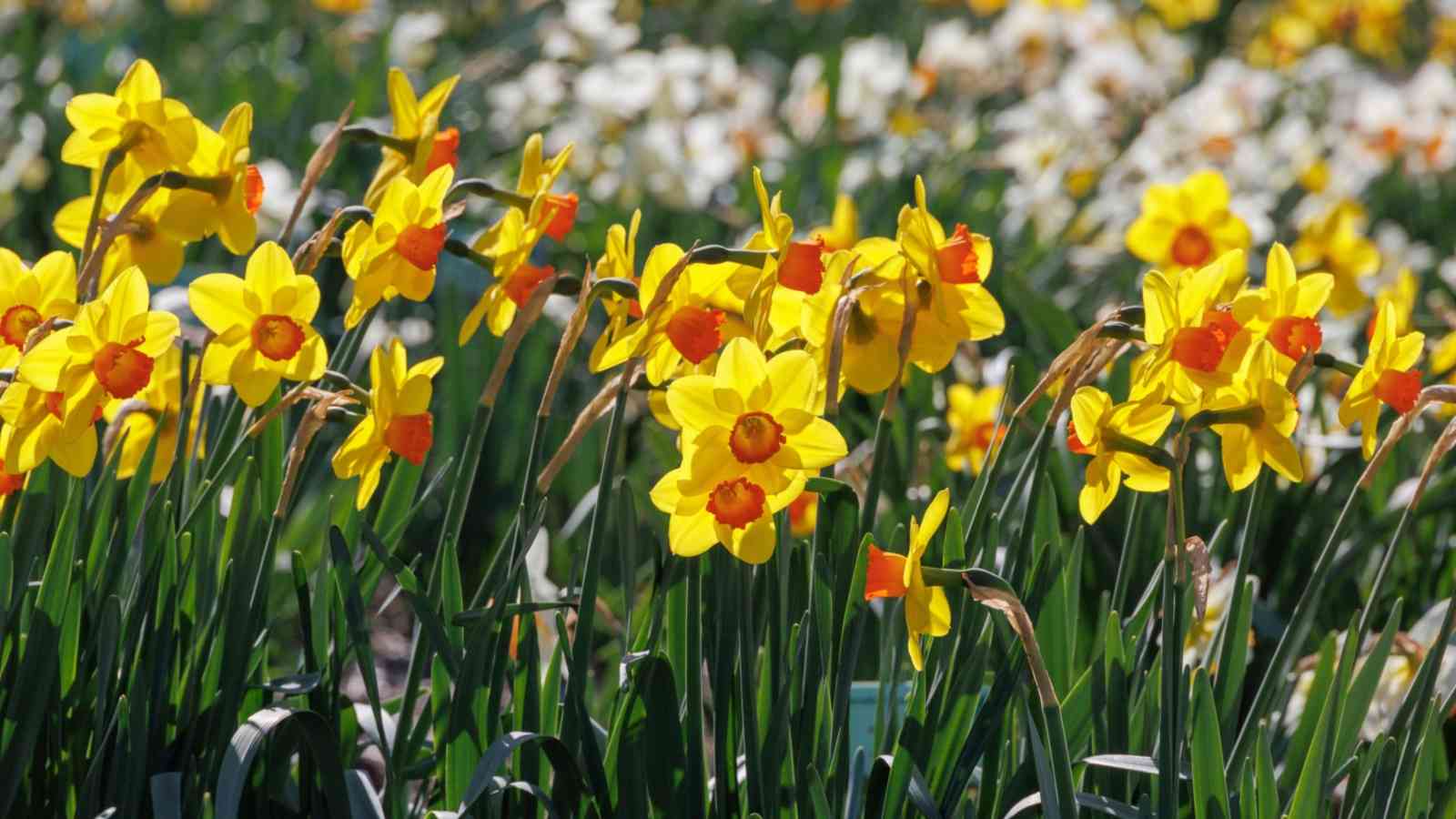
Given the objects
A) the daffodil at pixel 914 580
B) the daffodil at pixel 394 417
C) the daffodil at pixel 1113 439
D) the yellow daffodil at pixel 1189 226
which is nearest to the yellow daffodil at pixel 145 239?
the daffodil at pixel 394 417

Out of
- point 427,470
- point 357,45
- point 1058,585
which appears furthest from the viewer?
point 357,45

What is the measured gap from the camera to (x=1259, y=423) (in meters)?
1.29

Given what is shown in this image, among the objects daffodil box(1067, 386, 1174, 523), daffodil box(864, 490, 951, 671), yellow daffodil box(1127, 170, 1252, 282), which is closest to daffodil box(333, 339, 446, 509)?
daffodil box(864, 490, 951, 671)

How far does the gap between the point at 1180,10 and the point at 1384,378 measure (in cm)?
613

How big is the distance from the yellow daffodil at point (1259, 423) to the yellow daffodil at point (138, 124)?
0.93 m

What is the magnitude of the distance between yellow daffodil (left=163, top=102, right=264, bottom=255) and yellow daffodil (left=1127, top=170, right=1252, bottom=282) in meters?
1.41

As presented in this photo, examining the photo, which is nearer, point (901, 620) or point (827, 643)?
point (827, 643)

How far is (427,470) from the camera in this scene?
2.71 m

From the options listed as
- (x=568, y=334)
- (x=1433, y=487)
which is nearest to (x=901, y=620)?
(x=568, y=334)

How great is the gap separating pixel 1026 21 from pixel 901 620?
443 centimetres

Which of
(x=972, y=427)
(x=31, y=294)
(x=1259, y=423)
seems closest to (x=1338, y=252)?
(x=972, y=427)

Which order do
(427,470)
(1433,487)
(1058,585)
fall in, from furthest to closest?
(427,470), (1433,487), (1058,585)

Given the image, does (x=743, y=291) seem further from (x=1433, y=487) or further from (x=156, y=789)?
(x=1433, y=487)

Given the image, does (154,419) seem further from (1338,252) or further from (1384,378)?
(1338,252)
